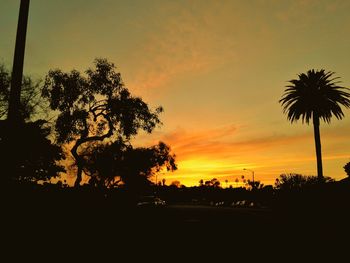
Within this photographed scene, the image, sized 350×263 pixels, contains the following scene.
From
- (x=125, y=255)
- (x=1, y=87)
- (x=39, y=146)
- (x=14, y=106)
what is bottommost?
(x=125, y=255)

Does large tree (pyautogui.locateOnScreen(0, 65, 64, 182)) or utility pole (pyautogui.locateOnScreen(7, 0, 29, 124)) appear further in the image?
large tree (pyautogui.locateOnScreen(0, 65, 64, 182))

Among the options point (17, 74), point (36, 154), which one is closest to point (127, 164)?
point (36, 154)

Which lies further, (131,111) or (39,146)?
(39,146)

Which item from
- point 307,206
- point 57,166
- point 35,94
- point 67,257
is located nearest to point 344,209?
point 307,206

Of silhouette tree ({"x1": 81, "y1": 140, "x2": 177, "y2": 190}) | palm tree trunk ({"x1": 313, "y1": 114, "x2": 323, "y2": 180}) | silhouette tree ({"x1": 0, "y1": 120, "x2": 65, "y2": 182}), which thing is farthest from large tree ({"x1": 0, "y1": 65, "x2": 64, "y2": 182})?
palm tree trunk ({"x1": 313, "y1": 114, "x2": 323, "y2": 180})

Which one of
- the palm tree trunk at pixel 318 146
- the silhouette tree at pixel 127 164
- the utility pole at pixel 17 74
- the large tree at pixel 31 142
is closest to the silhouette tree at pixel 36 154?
the large tree at pixel 31 142

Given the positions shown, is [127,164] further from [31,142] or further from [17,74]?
[17,74]

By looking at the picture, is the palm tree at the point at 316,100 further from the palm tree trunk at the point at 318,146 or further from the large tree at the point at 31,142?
the large tree at the point at 31,142

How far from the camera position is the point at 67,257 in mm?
9047

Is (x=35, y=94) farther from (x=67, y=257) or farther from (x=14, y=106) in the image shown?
(x=67, y=257)

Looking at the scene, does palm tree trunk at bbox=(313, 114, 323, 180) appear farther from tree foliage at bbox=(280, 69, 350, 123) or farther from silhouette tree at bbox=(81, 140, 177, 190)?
silhouette tree at bbox=(81, 140, 177, 190)

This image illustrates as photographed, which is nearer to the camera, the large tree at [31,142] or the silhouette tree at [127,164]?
the large tree at [31,142]

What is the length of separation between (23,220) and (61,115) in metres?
18.1

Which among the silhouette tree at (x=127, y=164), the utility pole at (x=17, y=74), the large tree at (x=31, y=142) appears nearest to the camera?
the utility pole at (x=17, y=74)
